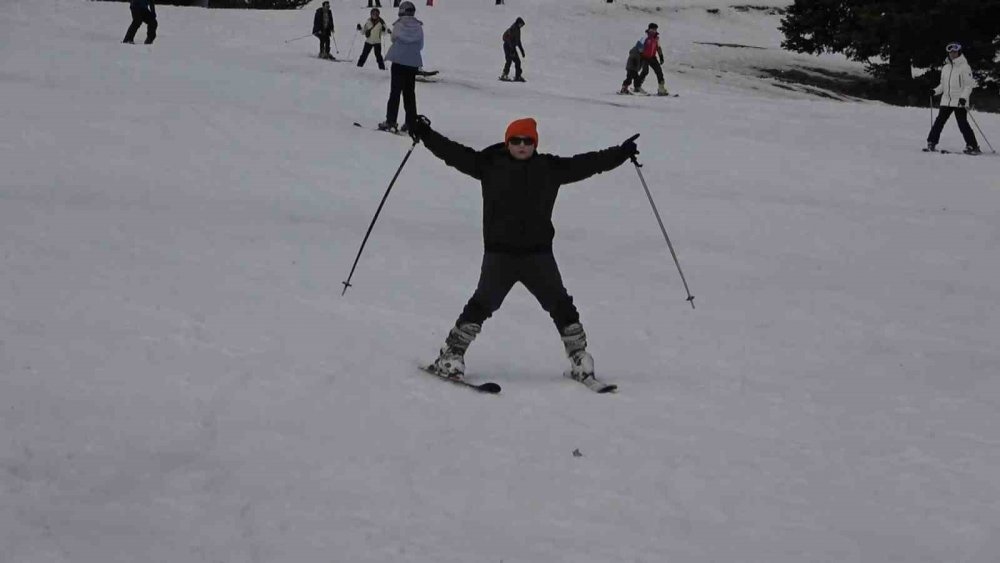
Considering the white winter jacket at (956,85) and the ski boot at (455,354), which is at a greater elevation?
the white winter jacket at (956,85)

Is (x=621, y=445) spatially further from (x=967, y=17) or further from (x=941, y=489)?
(x=967, y=17)

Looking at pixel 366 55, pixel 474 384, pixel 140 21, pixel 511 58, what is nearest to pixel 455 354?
pixel 474 384

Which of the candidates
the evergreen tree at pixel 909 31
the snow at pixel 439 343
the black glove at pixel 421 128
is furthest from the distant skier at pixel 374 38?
the black glove at pixel 421 128

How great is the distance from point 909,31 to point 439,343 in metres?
24.0

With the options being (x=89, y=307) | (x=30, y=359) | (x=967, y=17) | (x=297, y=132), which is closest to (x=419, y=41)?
(x=297, y=132)

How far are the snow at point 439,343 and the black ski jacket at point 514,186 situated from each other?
0.86m

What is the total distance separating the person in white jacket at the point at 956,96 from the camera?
1630 centimetres

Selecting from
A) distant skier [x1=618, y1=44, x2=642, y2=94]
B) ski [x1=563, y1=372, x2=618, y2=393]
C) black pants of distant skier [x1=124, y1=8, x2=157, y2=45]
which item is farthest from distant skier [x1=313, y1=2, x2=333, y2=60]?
ski [x1=563, y1=372, x2=618, y2=393]

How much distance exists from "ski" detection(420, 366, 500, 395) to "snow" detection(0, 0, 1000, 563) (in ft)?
0.27

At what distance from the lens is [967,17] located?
27.1 metres

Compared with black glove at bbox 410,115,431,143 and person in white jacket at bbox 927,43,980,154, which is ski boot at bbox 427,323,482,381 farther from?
person in white jacket at bbox 927,43,980,154

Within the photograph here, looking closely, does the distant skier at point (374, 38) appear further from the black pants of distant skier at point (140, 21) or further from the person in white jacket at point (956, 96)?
the person in white jacket at point (956, 96)

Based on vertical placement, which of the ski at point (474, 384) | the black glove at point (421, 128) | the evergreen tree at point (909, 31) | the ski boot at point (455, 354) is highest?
the evergreen tree at point (909, 31)

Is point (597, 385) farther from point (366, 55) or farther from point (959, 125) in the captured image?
point (366, 55)
